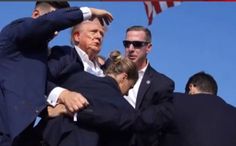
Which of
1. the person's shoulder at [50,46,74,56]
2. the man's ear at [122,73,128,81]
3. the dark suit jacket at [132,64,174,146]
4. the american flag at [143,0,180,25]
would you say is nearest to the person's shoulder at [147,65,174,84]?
the dark suit jacket at [132,64,174,146]

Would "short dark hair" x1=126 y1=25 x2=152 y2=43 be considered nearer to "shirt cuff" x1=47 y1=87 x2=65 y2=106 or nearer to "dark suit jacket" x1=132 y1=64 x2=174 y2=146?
"dark suit jacket" x1=132 y1=64 x2=174 y2=146

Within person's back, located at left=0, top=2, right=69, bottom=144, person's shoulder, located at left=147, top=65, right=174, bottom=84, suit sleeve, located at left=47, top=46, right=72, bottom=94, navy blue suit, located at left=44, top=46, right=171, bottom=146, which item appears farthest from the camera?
person's shoulder, located at left=147, top=65, right=174, bottom=84

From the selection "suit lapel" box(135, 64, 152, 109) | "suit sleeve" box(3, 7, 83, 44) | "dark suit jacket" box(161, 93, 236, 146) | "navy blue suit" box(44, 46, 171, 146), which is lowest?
"dark suit jacket" box(161, 93, 236, 146)

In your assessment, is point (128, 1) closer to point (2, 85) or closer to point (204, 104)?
point (204, 104)

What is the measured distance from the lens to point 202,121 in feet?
16.8

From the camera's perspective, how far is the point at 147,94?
4.76 metres

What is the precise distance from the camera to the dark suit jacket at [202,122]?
5062mm

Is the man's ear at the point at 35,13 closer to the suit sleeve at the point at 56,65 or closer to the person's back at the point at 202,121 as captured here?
the suit sleeve at the point at 56,65

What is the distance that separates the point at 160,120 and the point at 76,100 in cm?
68

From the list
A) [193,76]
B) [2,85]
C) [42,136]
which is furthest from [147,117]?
[193,76]

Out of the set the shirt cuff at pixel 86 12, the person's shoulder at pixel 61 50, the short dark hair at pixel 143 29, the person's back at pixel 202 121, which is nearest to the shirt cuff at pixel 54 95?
the person's shoulder at pixel 61 50

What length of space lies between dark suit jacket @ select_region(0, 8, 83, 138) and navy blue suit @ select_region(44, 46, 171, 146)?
19 cm

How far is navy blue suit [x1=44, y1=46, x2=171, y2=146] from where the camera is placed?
3889 mm

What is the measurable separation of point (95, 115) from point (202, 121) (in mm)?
1521
